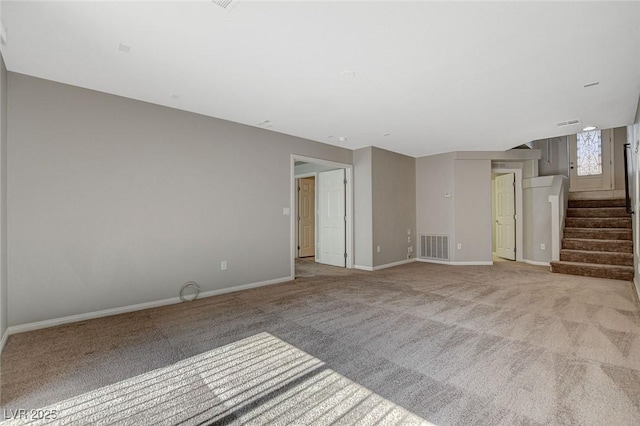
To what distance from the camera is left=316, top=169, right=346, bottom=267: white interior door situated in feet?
20.0

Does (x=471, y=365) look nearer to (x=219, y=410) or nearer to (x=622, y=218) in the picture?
(x=219, y=410)

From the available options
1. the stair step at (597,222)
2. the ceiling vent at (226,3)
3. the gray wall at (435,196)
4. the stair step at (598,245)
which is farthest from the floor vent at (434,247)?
the ceiling vent at (226,3)

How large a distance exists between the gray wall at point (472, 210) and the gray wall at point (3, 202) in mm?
6819

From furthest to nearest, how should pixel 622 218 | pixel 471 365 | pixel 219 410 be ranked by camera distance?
pixel 622 218, pixel 471 365, pixel 219 410

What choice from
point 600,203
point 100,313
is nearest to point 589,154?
point 600,203

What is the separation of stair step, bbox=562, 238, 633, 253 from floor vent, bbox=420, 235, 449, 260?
2140mm

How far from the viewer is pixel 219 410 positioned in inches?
63.6

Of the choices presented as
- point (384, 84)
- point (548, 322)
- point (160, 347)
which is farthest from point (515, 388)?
point (384, 84)

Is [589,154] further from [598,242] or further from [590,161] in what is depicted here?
[598,242]

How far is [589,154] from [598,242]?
340cm

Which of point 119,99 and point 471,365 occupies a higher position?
point 119,99

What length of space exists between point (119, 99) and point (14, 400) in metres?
2.90

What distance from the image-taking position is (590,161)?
7.42 metres

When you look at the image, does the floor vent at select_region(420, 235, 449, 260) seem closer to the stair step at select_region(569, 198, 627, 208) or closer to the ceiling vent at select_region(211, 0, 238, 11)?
the stair step at select_region(569, 198, 627, 208)
